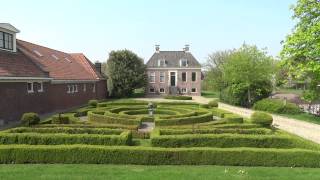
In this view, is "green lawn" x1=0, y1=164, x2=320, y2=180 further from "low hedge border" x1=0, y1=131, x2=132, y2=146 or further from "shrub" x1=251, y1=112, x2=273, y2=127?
"shrub" x1=251, y1=112, x2=273, y2=127

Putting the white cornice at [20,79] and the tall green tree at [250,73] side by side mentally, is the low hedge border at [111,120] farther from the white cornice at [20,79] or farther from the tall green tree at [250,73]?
the tall green tree at [250,73]

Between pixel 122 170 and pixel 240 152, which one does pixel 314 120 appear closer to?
pixel 240 152

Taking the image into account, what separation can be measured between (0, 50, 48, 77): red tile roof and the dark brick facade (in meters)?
0.69

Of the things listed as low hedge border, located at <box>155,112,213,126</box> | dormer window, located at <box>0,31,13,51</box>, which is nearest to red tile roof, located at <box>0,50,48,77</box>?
dormer window, located at <box>0,31,13,51</box>

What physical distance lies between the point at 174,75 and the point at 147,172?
5099 cm

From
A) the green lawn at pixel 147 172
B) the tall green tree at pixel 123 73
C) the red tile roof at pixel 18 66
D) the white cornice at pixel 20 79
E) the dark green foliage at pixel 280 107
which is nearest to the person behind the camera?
the green lawn at pixel 147 172

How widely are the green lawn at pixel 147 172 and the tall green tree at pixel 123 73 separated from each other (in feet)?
136

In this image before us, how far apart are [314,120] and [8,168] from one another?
2355cm

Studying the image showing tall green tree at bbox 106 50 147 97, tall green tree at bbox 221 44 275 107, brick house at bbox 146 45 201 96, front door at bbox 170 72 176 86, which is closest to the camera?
tall green tree at bbox 221 44 275 107

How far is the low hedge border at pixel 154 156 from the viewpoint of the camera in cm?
1211

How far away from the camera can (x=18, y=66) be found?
959 inches

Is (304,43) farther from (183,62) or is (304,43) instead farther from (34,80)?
(183,62)

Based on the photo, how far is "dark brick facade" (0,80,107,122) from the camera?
2175 cm

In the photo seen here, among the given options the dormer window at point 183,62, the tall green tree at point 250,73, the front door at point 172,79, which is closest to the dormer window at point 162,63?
the front door at point 172,79
